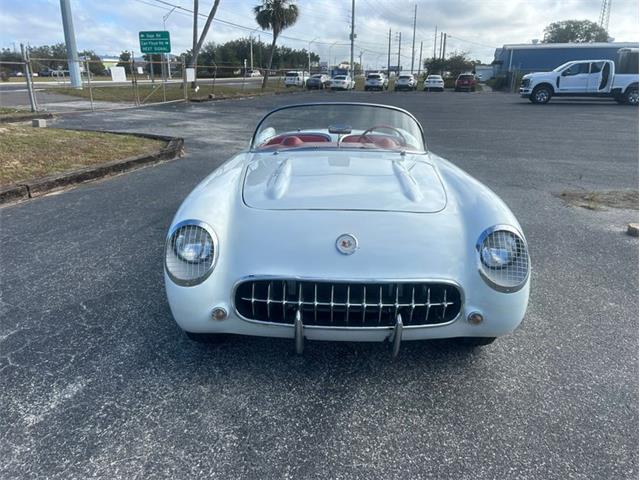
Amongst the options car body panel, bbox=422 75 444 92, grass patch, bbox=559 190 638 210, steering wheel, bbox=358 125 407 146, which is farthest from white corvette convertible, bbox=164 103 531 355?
car body panel, bbox=422 75 444 92

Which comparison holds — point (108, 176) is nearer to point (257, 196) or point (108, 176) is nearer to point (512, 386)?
point (257, 196)

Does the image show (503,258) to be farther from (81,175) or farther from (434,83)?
(434,83)

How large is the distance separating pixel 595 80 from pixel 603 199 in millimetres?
19491

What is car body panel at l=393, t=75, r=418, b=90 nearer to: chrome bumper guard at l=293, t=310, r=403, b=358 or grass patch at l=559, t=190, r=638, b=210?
grass patch at l=559, t=190, r=638, b=210

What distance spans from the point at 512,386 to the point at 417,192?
3.56ft

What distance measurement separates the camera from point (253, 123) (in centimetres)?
1374

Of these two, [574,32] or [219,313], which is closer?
[219,313]

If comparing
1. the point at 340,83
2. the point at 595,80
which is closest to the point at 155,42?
the point at 340,83

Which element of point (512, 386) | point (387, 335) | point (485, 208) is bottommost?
point (512, 386)

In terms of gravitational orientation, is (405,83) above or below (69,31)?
below

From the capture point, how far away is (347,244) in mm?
2035

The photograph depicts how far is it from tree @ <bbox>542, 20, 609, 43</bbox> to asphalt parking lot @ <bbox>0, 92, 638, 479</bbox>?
95267 mm

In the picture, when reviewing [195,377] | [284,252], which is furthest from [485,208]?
[195,377]

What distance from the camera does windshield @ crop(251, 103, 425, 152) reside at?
136 inches
